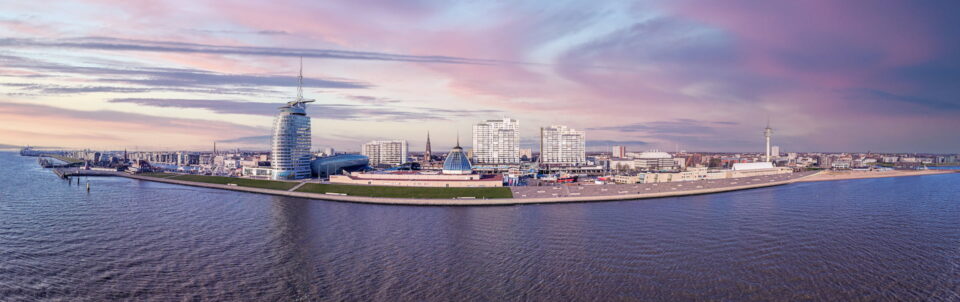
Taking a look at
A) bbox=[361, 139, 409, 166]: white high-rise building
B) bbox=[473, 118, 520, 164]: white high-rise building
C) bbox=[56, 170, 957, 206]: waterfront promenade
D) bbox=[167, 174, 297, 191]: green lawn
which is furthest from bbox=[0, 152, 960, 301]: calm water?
bbox=[361, 139, 409, 166]: white high-rise building

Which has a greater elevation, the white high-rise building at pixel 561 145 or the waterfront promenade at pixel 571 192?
the white high-rise building at pixel 561 145

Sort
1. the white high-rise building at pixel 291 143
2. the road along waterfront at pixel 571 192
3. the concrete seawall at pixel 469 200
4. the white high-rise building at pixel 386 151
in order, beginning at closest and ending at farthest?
the concrete seawall at pixel 469 200, the road along waterfront at pixel 571 192, the white high-rise building at pixel 291 143, the white high-rise building at pixel 386 151

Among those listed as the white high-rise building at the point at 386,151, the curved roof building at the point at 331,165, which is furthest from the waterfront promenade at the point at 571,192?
the white high-rise building at the point at 386,151

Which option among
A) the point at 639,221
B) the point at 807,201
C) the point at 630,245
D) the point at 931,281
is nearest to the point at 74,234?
the point at 630,245

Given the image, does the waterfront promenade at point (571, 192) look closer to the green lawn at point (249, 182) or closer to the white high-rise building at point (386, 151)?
the green lawn at point (249, 182)

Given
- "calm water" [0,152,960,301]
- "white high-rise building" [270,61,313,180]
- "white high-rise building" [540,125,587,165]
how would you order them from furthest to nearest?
"white high-rise building" [540,125,587,165] < "white high-rise building" [270,61,313,180] < "calm water" [0,152,960,301]

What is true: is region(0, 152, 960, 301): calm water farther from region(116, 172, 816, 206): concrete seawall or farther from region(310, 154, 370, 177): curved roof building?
region(310, 154, 370, 177): curved roof building

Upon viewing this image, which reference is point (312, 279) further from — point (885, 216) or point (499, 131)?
point (499, 131)
